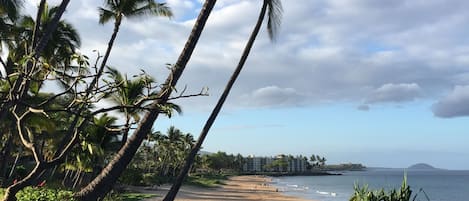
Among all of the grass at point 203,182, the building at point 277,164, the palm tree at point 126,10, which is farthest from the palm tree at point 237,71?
the building at point 277,164

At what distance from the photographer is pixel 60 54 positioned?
1822 centimetres

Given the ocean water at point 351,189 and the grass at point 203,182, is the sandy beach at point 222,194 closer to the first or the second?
the grass at point 203,182

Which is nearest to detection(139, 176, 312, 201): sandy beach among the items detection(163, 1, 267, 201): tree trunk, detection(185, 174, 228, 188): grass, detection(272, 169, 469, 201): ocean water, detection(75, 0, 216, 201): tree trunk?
detection(185, 174, 228, 188): grass

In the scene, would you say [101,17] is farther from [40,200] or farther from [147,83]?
[147,83]

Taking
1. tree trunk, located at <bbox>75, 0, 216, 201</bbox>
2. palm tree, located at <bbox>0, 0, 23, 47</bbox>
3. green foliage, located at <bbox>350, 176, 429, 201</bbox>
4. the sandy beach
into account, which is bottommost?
the sandy beach

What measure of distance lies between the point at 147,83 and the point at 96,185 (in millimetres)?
3408

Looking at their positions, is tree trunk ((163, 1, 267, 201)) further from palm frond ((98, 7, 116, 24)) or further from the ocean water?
palm frond ((98, 7, 116, 24))

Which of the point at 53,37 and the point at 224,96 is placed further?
the point at 53,37

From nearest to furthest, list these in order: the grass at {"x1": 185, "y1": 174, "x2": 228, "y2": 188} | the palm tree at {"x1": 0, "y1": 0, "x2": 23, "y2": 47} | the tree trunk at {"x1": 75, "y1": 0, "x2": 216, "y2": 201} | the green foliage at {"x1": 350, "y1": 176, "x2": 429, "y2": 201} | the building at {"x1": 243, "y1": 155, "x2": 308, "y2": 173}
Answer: the green foliage at {"x1": 350, "y1": 176, "x2": 429, "y2": 201} → the tree trunk at {"x1": 75, "y1": 0, "x2": 216, "y2": 201} → the palm tree at {"x1": 0, "y1": 0, "x2": 23, "y2": 47} → the grass at {"x1": 185, "y1": 174, "x2": 228, "y2": 188} → the building at {"x1": 243, "y1": 155, "x2": 308, "y2": 173}

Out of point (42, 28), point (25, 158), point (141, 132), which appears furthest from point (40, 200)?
point (25, 158)

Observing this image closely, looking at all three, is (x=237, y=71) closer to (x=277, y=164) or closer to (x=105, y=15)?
(x=105, y=15)

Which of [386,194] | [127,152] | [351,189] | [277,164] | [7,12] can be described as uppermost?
[277,164]

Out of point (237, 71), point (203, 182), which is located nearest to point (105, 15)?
point (237, 71)

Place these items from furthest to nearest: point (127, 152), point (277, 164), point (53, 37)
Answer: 1. point (277, 164)
2. point (53, 37)
3. point (127, 152)
